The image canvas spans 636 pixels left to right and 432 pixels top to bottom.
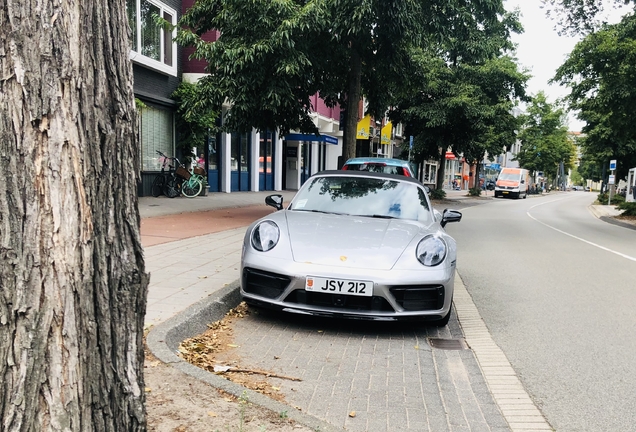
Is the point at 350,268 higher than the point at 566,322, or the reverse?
the point at 350,268

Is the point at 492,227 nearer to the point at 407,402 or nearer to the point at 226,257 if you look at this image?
Answer: the point at 226,257

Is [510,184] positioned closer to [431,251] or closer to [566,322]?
[566,322]

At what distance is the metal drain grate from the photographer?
4352mm

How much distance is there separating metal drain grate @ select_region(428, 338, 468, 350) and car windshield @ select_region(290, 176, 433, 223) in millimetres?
1294

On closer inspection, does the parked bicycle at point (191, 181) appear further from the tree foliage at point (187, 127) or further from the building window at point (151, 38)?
the building window at point (151, 38)

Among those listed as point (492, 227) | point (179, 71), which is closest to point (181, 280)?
point (492, 227)

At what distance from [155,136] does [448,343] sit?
49.8ft

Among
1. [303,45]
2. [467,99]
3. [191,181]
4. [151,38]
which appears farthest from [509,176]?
[303,45]

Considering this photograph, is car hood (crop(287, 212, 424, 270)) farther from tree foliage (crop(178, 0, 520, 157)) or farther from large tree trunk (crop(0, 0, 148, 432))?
tree foliage (crop(178, 0, 520, 157))

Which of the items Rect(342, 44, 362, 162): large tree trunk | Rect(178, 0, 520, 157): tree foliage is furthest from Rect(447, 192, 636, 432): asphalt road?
Rect(178, 0, 520, 157): tree foliage

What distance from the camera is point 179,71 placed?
63.4 ft

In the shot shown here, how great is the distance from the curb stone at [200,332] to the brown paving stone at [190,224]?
11.7ft

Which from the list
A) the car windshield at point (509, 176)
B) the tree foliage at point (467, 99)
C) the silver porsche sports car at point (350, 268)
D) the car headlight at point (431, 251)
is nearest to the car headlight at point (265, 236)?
the silver porsche sports car at point (350, 268)

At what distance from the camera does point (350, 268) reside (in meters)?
4.24
